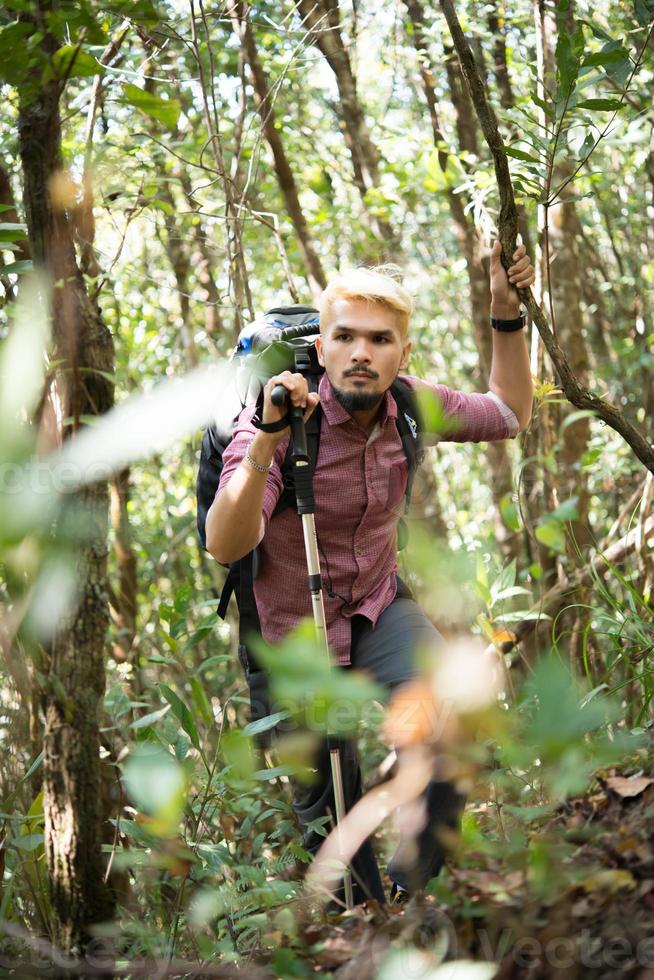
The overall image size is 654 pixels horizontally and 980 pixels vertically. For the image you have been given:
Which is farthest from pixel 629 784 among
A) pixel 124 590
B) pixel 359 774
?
pixel 124 590

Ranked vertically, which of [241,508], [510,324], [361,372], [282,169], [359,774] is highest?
[282,169]

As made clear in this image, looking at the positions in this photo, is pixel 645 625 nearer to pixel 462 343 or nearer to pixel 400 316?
pixel 400 316

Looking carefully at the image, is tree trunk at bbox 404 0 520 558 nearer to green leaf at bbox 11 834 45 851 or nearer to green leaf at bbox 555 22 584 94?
green leaf at bbox 555 22 584 94

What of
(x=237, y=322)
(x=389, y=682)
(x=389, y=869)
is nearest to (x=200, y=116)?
(x=237, y=322)

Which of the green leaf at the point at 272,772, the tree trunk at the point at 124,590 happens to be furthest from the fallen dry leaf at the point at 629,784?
the tree trunk at the point at 124,590

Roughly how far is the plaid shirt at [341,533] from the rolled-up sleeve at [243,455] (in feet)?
0.47

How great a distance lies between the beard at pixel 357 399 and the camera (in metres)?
3.03

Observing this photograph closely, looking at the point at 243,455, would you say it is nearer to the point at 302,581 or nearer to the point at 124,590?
the point at 302,581

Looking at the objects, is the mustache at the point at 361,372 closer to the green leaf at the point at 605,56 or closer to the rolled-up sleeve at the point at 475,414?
the rolled-up sleeve at the point at 475,414

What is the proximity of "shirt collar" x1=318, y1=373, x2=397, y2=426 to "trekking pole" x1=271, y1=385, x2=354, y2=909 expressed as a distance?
0.96 feet

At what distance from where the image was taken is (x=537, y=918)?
143cm

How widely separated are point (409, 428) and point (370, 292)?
464 mm

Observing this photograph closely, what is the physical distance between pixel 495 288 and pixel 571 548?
2066 millimetres

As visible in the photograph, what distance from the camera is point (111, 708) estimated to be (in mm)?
3391
